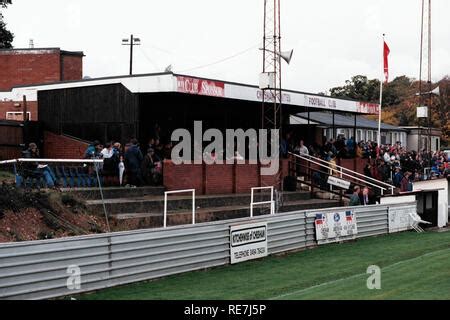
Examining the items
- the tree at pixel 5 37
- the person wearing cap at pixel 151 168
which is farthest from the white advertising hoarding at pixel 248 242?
the tree at pixel 5 37

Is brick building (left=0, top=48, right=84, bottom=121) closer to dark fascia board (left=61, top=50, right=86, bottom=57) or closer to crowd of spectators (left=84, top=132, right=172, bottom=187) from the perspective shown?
dark fascia board (left=61, top=50, right=86, bottom=57)

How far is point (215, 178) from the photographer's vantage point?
25.7 metres

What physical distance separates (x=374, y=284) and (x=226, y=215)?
32.1ft

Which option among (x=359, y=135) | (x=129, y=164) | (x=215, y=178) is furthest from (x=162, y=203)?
(x=359, y=135)

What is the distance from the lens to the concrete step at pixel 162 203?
65.3 feet

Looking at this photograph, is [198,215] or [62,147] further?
[62,147]

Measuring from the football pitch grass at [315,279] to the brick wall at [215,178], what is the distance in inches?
233

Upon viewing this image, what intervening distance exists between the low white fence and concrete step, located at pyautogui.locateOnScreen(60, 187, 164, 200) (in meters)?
5.07

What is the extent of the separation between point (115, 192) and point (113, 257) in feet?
25.6

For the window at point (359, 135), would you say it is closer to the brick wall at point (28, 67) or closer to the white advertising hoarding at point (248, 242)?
the brick wall at point (28, 67)

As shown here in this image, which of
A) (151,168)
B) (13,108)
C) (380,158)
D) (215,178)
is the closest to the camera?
(151,168)

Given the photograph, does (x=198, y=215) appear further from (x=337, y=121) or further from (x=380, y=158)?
(x=337, y=121)
